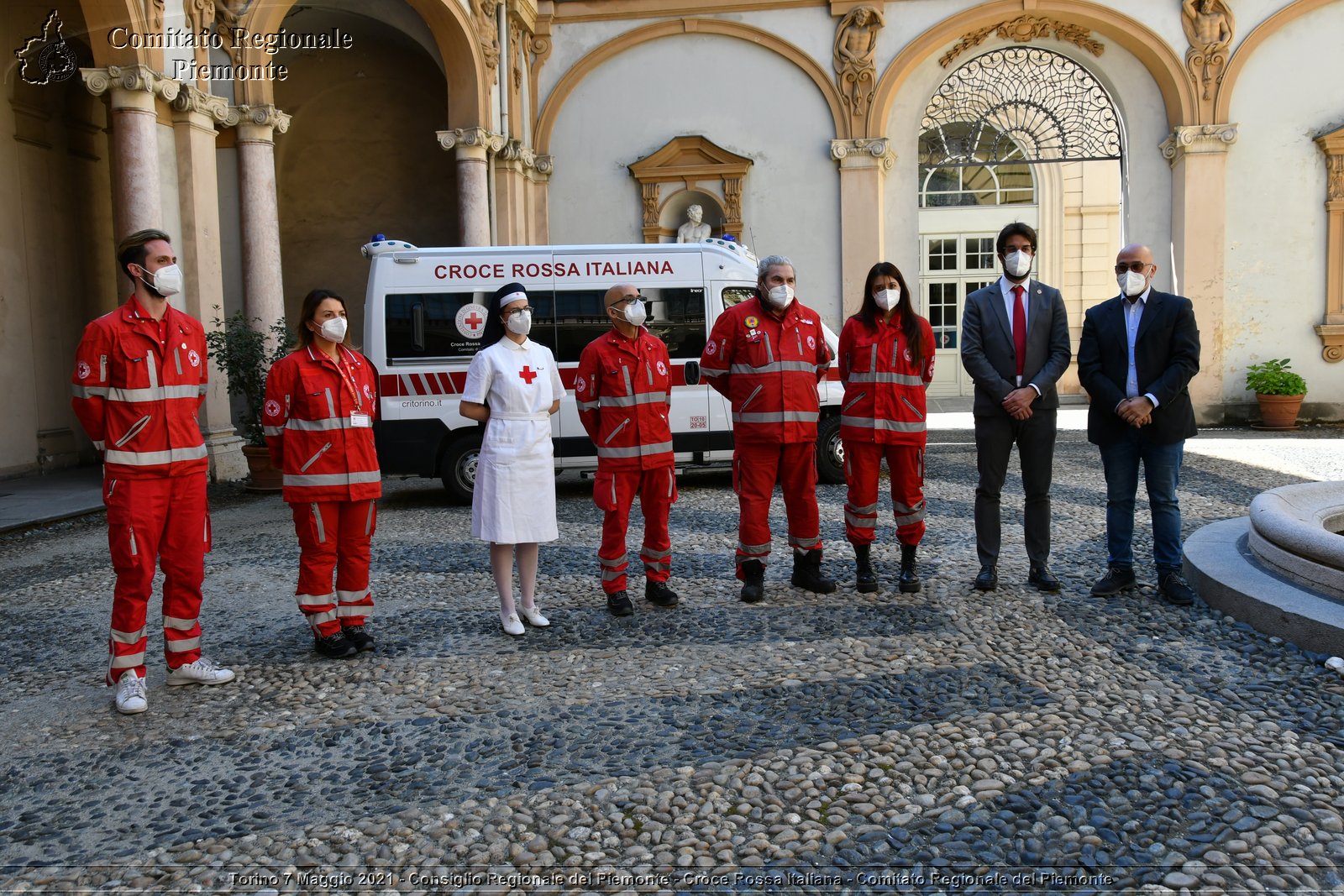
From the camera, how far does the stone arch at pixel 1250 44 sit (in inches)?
625

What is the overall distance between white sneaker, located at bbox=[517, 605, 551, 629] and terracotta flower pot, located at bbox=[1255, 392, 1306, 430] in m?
14.3

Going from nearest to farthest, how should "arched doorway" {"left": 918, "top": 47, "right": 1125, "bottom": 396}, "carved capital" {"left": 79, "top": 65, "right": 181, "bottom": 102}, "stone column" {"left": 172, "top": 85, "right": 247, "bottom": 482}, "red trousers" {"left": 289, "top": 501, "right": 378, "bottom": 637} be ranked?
"red trousers" {"left": 289, "top": 501, "right": 378, "bottom": 637} → "carved capital" {"left": 79, "top": 65, "right": 181, "bottom": 102} → "stone column" {"left": 172, "top": 85, "right": 247, "bottom": 482} → "arched doorway" {"left": 918, "top": 47, "right": 1125, "bottom": 396}

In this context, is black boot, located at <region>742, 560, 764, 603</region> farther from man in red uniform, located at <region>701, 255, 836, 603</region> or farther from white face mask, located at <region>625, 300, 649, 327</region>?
white face mask, located at <region>625, 300, 649, 327</region>

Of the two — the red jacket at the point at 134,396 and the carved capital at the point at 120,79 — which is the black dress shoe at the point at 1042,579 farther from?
the carved capital at the point at 120,79

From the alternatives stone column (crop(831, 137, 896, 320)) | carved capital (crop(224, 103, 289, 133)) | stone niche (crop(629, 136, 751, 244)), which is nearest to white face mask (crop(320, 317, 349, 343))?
carved capital (crop(224, 103, 289, 133))

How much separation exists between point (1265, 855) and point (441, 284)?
8.11 metres

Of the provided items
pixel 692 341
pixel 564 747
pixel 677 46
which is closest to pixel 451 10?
pixel 677 46

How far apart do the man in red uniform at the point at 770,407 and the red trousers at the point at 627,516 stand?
0.42 m

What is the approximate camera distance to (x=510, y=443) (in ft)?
16.3

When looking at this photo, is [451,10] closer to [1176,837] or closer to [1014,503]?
[1014,503]

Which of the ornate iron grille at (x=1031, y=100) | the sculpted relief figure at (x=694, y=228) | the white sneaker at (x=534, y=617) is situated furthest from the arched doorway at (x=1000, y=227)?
the white sneaker at (x=534, y=617)

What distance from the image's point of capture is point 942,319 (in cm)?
2253

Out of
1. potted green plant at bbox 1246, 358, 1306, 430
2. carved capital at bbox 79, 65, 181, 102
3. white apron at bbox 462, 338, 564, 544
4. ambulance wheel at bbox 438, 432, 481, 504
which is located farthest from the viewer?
potted green plant at bbox 1246, 358, 1306, 430

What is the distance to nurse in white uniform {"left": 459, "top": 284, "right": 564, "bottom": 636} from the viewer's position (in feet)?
16.3
